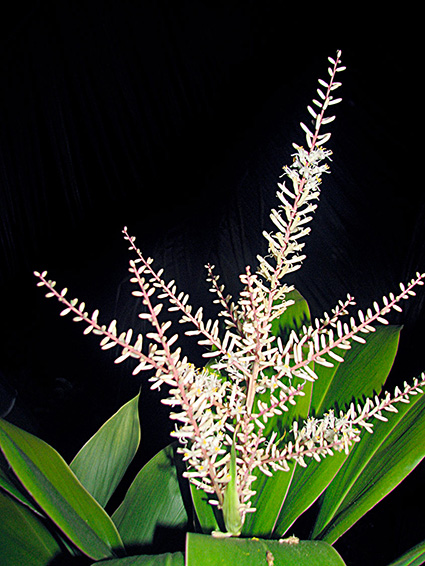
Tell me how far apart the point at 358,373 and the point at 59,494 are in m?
0.44

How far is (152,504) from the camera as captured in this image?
2.09 ft

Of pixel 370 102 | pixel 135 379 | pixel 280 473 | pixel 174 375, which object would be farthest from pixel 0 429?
pixel 370 102

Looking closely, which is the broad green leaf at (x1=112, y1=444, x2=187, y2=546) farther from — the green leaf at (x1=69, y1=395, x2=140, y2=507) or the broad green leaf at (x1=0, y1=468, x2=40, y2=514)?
the broad green leaf at (x1=0, y1=468, x2=40, y2=514)

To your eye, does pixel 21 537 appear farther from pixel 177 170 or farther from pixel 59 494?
pixel 177 170

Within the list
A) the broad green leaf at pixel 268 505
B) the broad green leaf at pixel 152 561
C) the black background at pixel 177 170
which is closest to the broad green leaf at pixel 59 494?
the broad green leaf at pixel 152 561

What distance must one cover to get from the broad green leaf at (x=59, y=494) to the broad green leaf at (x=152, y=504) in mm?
103

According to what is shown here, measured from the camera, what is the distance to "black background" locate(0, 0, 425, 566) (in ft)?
2.38

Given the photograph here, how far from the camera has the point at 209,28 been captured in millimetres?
791

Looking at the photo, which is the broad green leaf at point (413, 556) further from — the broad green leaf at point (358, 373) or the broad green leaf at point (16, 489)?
the broad green leaf at point (16, 489)

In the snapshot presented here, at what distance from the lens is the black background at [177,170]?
2.38 ft

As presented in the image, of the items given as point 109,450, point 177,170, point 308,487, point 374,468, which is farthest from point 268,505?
point 177,170

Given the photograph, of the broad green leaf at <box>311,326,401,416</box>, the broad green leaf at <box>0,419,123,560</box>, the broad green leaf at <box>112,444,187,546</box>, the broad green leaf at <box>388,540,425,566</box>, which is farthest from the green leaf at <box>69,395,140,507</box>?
the broad green leaf at <box>388,540,425,566</box>

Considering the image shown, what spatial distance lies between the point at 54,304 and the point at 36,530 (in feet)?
2.16

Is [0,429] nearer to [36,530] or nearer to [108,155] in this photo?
[36,530]
